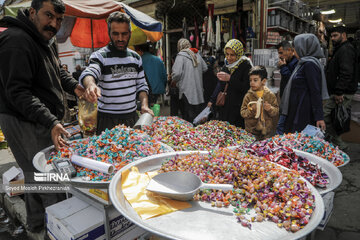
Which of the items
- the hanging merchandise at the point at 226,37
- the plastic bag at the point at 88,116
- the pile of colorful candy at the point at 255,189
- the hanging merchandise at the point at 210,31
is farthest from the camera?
the hanging merchandise at the point at 226,37

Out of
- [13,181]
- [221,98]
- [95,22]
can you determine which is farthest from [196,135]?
[95,22]

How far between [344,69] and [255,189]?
12.4 feet

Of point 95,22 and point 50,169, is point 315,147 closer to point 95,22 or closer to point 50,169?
point 50,169

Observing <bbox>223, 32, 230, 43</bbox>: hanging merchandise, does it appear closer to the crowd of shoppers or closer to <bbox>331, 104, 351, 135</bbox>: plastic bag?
the crowd of shoppers

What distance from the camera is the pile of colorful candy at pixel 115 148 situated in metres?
1.44

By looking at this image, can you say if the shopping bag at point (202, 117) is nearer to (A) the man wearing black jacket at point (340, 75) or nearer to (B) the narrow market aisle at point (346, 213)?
(B) the narrow market aisle at point (346, 213)

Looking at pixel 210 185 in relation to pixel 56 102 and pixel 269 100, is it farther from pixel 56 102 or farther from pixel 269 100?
pixel 269 100

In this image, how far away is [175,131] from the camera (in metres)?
2.12

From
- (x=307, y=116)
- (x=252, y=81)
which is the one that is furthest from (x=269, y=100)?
(x=307, y=116)

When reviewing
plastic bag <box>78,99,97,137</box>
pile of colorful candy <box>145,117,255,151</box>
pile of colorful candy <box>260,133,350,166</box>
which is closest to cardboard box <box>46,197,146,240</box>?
plastic bag <box>78,99,97,137</box>

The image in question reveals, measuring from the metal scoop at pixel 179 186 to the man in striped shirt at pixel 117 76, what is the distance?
1.08m

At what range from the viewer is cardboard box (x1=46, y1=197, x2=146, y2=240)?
59.8 inches

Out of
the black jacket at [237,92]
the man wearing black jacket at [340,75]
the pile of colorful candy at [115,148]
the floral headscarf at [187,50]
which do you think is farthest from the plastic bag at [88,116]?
the man wearing black jacket at [340,75]

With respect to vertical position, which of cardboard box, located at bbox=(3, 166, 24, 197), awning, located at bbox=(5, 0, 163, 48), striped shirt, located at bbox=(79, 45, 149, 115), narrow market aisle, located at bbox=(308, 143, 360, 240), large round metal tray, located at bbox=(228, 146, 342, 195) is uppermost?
awning, located at bbox=(5, 0, 163, 48)
